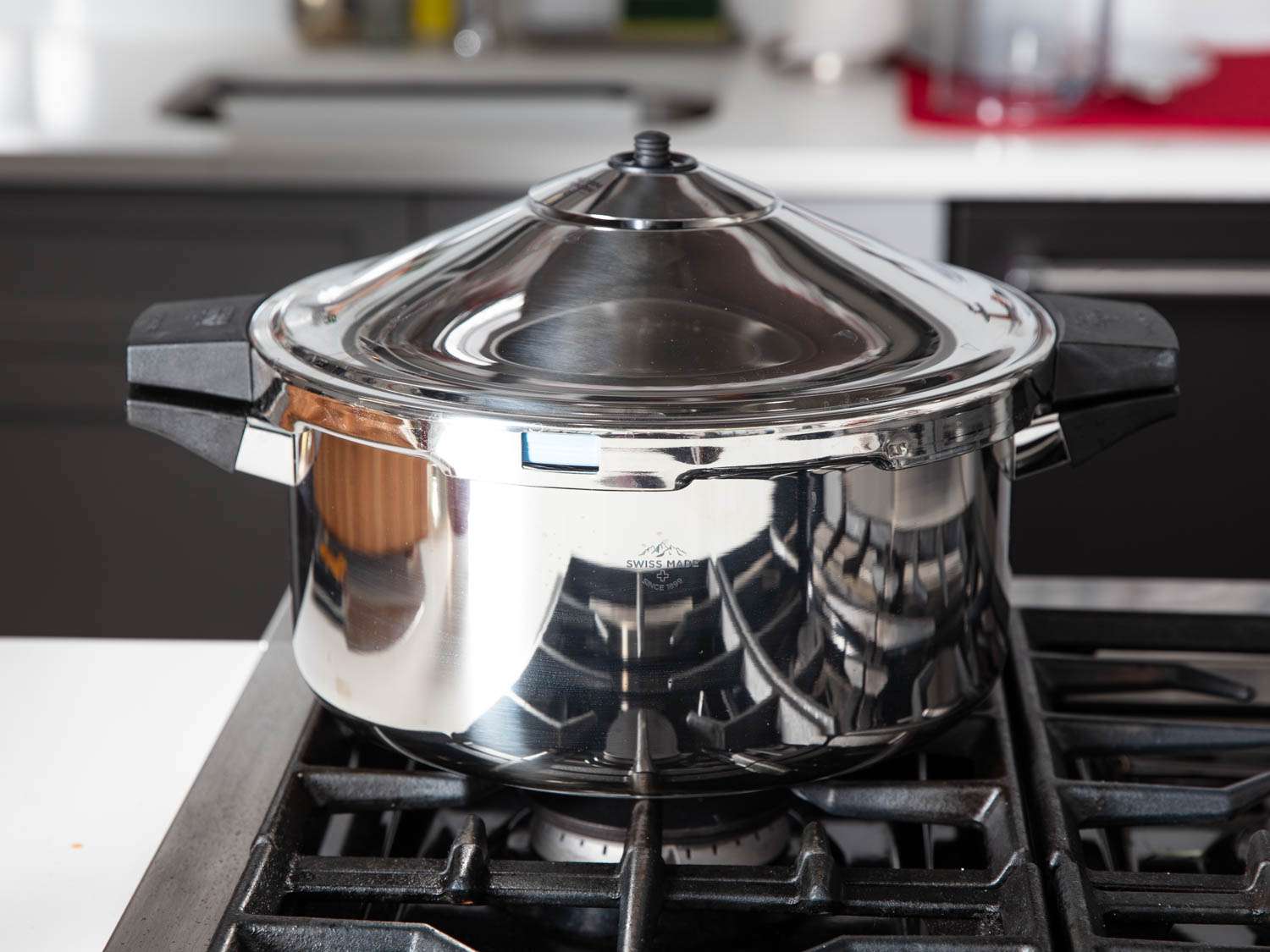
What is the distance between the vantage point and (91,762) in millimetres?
643

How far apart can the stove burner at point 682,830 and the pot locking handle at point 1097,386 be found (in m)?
0.17

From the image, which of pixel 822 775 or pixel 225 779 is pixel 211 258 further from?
pixel 822 775

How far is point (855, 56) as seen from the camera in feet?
5.89

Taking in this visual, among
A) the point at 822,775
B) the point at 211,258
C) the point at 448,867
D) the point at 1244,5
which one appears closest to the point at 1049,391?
the point at 822,775

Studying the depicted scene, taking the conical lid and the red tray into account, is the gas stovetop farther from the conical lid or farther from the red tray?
the red tray

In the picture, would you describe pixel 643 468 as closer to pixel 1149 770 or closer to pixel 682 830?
pixel 682 830

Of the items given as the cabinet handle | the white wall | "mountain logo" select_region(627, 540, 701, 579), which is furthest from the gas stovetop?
the white wall

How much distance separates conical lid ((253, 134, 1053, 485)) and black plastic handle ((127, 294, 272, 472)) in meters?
0.02

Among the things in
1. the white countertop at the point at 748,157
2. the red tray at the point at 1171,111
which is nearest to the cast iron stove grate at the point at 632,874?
the white countertop at the point at 748,157

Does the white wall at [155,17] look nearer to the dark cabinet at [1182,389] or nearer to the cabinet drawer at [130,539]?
the cabinet drawer at [130,539]

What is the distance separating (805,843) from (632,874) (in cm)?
6

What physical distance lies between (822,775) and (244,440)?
0.25 m

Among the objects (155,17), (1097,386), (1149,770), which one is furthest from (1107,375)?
(155,17)

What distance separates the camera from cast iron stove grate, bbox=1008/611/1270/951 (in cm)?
52
